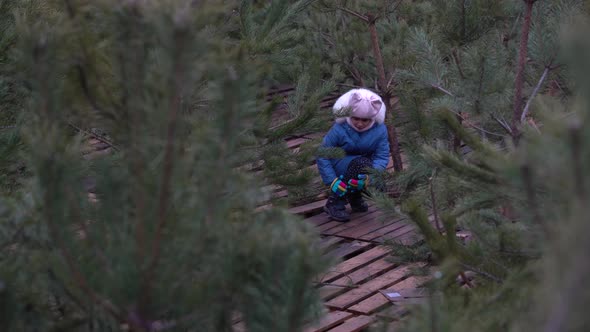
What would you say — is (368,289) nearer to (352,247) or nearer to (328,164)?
(352,247)

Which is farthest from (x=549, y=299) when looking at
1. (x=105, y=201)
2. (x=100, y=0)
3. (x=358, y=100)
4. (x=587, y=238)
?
(x=358, y=100)

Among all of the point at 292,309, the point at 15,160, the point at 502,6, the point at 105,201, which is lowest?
the point at 15,160

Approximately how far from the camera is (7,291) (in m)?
1.46

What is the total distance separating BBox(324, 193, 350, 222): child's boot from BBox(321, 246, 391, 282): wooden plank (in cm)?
62

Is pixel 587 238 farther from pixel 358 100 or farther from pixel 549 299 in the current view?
pixel 358 100

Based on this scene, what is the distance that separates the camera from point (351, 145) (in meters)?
5.88

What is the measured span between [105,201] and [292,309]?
40 centimetres

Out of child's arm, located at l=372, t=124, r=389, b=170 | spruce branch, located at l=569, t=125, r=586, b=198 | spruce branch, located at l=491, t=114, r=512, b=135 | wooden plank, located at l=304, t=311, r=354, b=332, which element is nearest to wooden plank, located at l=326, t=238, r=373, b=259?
child's arm, located at l=372, t=124, r=389, b=170

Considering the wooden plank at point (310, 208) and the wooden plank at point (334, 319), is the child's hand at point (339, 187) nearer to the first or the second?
the wooden plank at point (310, 208)

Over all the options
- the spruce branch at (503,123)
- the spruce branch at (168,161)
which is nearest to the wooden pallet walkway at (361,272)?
the spruce branch at (503,123)

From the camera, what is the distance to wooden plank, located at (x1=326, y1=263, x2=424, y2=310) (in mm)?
4262

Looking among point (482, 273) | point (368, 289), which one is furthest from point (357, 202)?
point (482, 273)

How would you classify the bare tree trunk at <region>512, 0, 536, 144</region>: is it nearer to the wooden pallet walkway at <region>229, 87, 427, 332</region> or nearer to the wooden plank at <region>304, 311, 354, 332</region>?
the wooden pallet walkway at <region>229, 87, 427, 332</region>

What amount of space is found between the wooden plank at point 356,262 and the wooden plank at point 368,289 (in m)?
0.17
